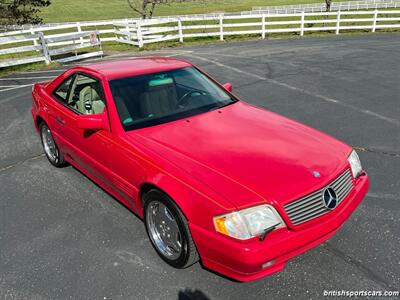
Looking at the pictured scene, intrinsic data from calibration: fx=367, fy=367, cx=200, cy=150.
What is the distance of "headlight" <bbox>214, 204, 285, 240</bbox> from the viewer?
8.68 ft

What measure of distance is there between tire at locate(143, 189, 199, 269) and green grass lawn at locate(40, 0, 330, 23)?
52107 mm

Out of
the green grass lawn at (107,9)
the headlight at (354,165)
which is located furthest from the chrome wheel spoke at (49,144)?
the green grass lawn at (107,9)

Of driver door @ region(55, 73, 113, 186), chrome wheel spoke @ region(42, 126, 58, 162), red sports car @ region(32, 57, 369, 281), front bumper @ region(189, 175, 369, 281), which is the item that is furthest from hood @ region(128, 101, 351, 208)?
chrome wheel spoke @ region(42, 126, 58, 162)

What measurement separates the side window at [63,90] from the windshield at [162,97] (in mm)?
1052

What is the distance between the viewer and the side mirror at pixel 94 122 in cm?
379

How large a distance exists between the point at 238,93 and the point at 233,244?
673 cm

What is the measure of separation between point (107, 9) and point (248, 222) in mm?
70617

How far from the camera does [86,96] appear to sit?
4.41m

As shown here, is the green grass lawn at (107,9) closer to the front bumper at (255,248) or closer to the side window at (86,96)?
the side window at (86,96)

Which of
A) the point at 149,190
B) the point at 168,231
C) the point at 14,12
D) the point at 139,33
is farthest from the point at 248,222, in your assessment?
the point at 14,12

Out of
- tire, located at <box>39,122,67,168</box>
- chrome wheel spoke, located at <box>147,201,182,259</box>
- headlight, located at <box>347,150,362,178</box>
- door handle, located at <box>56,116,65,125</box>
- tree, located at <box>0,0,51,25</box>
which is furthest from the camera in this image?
tree, located at <box>0,0,51,25</box>

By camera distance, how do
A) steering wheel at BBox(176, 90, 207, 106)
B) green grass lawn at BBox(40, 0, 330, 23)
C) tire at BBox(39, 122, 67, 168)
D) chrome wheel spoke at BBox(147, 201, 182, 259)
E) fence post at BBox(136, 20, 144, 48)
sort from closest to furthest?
chrome wheel spoke at BBox(147, 201, 182, 259), steering wheel at BBox(176, 90, 207, 106), tire at BBox(39, 122, 67, 168), fence post at BBox(136, 20, 144, 48), green grass lawn at BBox(40, 0, 330, 23)

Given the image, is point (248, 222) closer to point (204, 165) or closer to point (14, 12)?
point (204, 165)

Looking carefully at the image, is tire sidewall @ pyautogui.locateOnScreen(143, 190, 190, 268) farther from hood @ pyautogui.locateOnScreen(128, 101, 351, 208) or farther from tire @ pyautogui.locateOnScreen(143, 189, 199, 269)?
hood @ pyautogui.locateOnScreen(128, 101, 351, 208)
